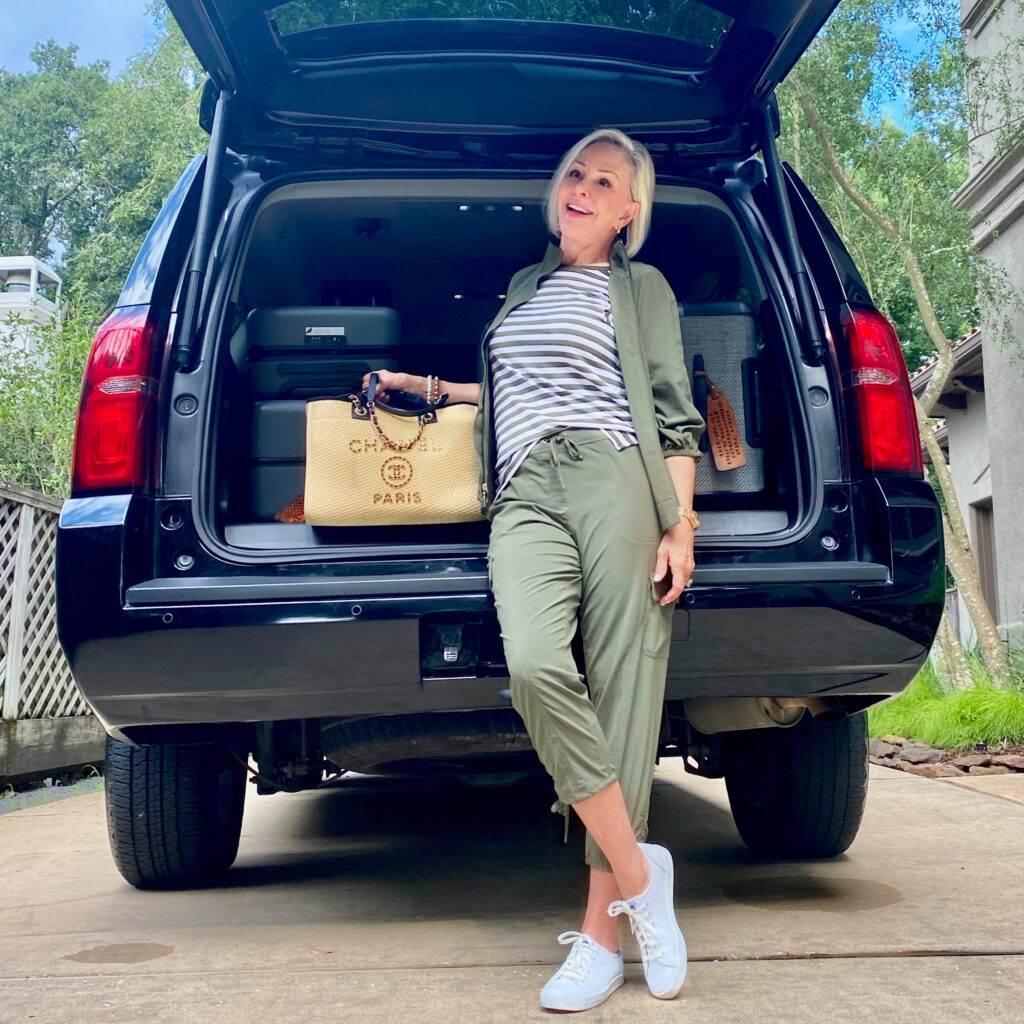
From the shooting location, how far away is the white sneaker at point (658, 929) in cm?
206

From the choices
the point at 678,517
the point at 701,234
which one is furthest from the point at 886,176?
the point at 678,517

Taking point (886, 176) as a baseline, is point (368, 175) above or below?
below

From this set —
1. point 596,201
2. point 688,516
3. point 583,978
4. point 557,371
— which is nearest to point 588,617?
point 688,516

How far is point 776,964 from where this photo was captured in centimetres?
222

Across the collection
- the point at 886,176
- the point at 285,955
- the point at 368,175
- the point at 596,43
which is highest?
the point at 886,176

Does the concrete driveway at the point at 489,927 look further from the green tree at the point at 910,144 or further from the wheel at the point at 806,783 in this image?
the green tree at the point at 910,144

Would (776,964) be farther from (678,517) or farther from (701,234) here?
(701,234)

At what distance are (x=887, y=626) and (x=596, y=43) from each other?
1430mm

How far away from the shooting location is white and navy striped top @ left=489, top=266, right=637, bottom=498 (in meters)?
2.37

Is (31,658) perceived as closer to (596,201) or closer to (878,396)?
(596,201)

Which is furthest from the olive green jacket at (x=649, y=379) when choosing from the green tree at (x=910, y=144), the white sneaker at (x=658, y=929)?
the green tree at (x=910, y=144)

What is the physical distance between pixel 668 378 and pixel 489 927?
1.27 m

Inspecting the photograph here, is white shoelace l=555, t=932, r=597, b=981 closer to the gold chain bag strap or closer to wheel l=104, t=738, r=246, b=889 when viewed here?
the gold chain bag strap

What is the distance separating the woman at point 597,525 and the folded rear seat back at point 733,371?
0.31 meters
